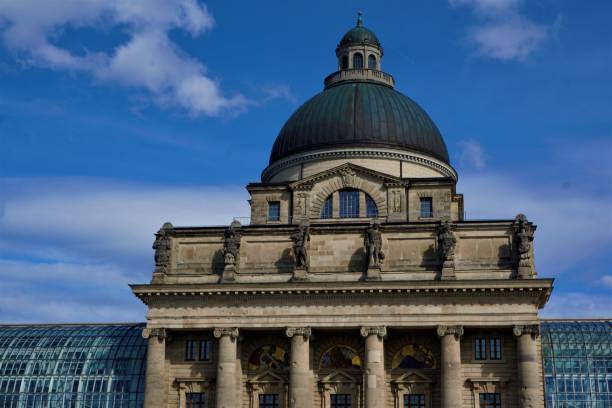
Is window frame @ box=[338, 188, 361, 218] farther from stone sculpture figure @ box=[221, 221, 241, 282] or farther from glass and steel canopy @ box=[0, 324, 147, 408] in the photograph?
glass and steel canopy @ box=[0, 324, 147, 408]

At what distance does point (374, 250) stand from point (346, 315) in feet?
13.7

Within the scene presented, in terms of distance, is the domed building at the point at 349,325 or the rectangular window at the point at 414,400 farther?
the rectangular window at the point at 414,400

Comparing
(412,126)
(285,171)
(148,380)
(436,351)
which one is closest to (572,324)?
(436,351)

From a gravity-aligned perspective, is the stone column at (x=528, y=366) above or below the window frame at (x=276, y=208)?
below

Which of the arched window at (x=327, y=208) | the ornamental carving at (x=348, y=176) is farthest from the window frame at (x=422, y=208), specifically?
the arched window at (x=327, y=208)

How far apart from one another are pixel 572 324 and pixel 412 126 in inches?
692

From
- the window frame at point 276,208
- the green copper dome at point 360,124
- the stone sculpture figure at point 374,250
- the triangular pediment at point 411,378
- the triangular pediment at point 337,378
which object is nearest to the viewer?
the stone sculpture figure at point 374,250

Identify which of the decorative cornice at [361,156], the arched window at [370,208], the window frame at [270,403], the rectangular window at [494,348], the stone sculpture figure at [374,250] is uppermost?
the decorative cornice at [361,156]

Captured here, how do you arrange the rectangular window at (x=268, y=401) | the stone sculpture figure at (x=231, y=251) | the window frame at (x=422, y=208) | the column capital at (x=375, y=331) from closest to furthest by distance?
the column capital at (x=375, y=331) < the stone sculpture figure at (x=231, y=251) < the rectangular window at (x=268, y=401) < the window frame at (x=422, y=208)

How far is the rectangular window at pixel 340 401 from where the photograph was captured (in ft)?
186

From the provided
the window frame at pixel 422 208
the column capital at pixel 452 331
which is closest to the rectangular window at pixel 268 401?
the column capital at pixel 452 331

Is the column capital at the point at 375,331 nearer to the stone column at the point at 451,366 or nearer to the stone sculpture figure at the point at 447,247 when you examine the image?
the stone column at the point at 451,366

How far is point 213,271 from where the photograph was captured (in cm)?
5866

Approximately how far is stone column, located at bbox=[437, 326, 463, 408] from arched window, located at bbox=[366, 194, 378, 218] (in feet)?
36.1
